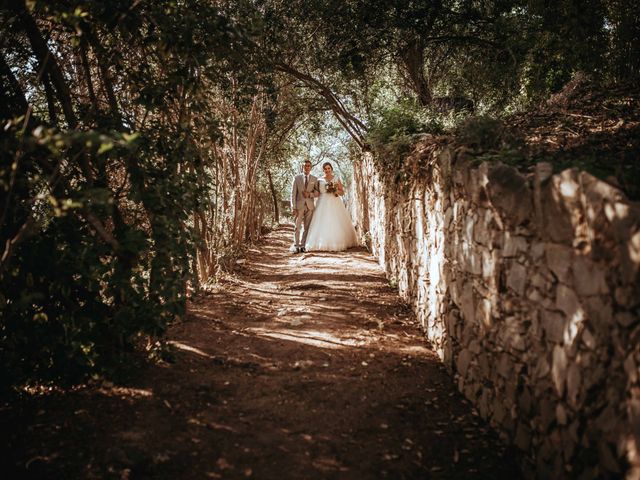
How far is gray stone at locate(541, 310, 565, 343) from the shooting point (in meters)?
2.37

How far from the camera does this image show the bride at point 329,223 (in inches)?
437

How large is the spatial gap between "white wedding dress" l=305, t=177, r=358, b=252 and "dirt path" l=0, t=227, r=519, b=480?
18.8ft

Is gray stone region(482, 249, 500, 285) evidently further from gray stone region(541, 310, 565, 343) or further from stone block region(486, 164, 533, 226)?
gray stone region(541, 310, 565, 343)

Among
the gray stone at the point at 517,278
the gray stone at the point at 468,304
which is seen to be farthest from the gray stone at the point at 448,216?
the gray stone at the point at 517,278

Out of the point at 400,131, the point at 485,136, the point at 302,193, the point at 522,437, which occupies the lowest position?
the point at 522,437

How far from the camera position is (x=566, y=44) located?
215 inches

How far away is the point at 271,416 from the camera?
3.47 metres

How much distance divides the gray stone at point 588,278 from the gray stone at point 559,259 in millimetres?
62

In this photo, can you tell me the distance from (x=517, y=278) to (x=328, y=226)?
8371 millimetres

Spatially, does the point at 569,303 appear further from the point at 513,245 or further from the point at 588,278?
the point at 513,245

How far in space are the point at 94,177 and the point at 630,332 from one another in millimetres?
3942

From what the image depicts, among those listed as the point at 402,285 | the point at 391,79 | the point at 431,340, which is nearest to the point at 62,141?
the point at 431,340

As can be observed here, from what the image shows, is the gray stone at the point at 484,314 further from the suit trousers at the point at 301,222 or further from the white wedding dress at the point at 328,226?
the suit trousers at the point at 301,222

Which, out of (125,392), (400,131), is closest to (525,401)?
(125,392)
